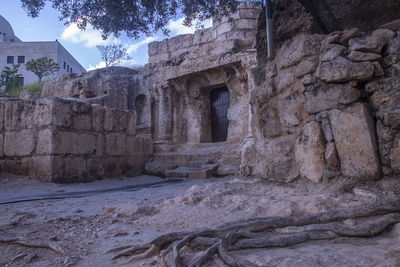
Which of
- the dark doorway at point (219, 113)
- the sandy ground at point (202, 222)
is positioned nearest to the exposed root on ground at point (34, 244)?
the sandy ground at point (202, 222)

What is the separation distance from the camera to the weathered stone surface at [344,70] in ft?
6.30

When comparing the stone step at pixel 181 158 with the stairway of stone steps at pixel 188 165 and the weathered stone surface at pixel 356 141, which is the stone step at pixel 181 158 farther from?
the weathered stone surface at pixel 356 141

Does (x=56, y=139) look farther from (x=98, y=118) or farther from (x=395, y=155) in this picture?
(x=395, y=155)

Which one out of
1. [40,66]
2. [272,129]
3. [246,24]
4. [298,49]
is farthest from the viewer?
[40,66]

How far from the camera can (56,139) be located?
4.86m

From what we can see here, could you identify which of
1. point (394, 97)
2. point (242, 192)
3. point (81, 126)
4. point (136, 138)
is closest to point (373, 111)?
Answer: point (394, 97)

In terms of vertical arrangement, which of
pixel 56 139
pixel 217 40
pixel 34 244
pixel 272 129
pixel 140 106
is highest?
pixel 217 40

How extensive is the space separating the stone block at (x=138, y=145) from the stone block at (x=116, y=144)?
0.18 m

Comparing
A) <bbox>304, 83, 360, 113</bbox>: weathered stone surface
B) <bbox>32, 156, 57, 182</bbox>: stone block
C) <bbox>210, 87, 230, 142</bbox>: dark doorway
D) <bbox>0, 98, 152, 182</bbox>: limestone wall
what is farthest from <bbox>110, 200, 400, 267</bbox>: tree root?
<bbox>210, 87, 230, 142</bbox>: dark doorway

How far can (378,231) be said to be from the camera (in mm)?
1329

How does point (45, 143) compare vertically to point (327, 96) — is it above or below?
below

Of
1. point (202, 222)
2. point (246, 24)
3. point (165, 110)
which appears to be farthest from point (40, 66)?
point (202, 222)

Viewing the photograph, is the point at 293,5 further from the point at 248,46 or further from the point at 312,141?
the point at 248,46

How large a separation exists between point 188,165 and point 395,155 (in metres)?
6.02
